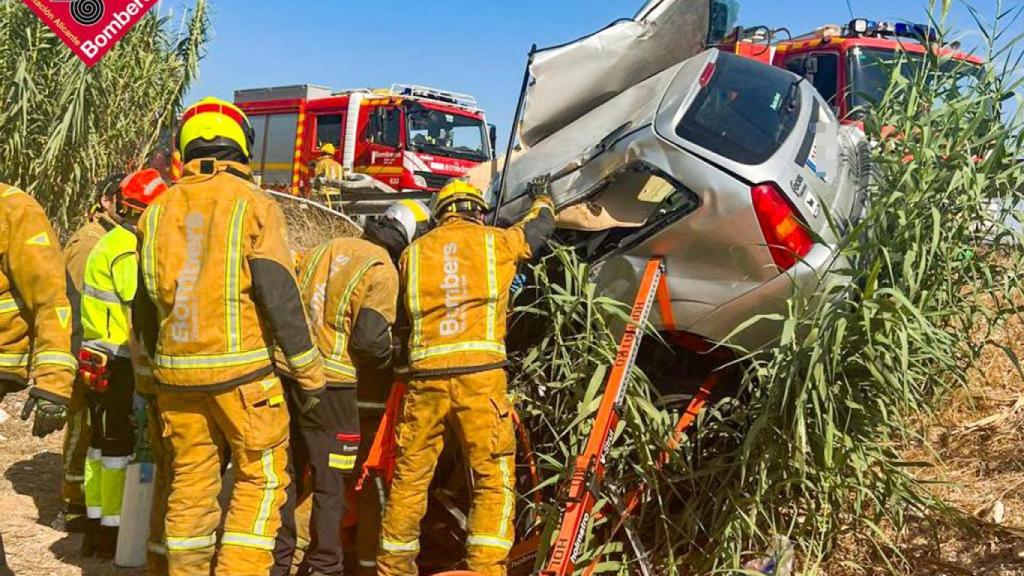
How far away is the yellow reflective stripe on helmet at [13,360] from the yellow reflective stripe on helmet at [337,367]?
46.4 inches

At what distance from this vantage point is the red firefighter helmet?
4789mm

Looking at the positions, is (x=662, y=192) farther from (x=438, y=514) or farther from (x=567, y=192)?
(x=438, y=514)

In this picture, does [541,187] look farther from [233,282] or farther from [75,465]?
[75,465]

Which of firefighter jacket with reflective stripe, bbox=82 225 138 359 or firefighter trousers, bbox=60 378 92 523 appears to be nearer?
firefighter jacket with reflective stripe, bbox=82 225 138 359

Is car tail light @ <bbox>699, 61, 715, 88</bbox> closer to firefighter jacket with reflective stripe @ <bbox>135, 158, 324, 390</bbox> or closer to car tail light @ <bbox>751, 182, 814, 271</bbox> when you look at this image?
car tail light @ <bbox>751, 182, 814, 271</bbox>

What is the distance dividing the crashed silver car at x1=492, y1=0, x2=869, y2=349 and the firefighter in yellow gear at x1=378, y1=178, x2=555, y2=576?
0.84ft

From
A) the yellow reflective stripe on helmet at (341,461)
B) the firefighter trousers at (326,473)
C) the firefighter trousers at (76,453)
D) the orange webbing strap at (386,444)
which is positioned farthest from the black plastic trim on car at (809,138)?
the firefighter trousers at (76,453)

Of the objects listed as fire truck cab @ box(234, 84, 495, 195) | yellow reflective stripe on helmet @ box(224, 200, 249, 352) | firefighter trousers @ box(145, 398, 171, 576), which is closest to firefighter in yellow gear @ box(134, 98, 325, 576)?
yellow reflective stripe on helmet @ box(224, 200, 249, 352)

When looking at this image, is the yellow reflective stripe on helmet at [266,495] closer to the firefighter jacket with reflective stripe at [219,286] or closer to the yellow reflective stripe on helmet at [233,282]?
the firefighter jacket with reflective stripe at [219,286]

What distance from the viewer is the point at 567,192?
13.1ft

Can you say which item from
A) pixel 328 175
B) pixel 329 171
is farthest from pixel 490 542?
pixel 329 171

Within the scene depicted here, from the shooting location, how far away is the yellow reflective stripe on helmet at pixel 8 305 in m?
3.54

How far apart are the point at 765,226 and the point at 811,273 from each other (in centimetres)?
23

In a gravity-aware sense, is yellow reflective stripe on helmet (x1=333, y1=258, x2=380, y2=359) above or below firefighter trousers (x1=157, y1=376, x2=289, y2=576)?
above
